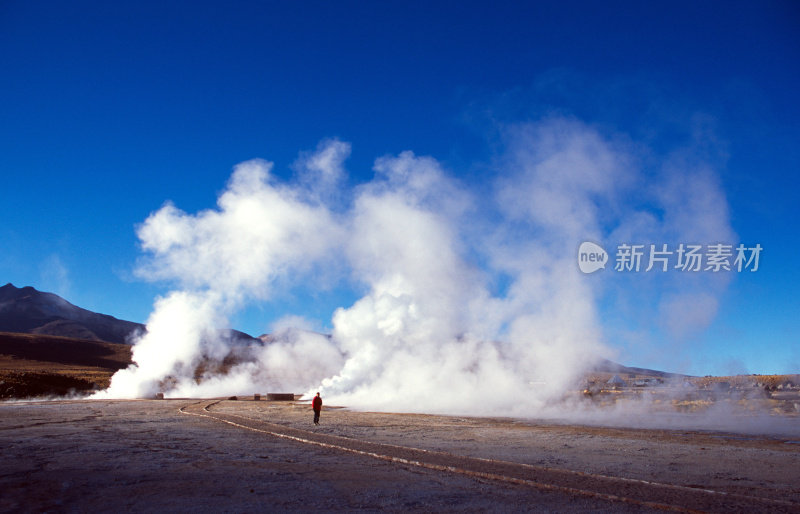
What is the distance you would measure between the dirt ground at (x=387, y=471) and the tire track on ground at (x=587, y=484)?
4 centimetres

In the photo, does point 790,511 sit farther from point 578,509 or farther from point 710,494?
point 578,509

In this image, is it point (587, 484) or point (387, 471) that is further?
point (387, 471)

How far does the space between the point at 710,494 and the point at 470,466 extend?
17.3 feet

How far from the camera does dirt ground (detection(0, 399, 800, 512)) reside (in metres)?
9.59

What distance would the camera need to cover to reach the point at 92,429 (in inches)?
909

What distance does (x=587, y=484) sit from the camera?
1152 centimetres

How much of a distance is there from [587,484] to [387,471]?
4.48 m

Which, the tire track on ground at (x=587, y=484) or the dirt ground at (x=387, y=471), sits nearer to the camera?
the dirt ground at (x=387, y=471)

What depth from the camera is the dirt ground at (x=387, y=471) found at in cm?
959

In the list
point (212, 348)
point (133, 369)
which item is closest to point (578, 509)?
point (133, 369)

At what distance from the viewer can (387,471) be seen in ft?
42.9

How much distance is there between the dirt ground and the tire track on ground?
0.04 metres

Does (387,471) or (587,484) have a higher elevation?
(587,484)

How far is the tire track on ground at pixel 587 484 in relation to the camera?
9.74m
